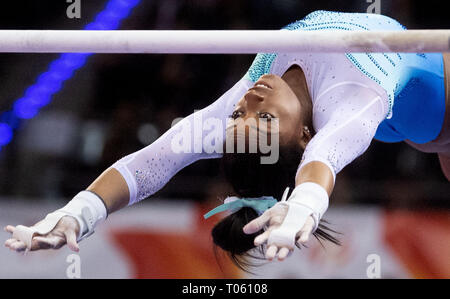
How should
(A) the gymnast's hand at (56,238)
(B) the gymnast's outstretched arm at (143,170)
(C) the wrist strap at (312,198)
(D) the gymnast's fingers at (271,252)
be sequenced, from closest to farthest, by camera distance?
(D) the gymnast's fingers at (271,252)
(C) the wrist strap at (312,198)
(A) the gymnast's hand at (56,238)
(B) the gymnast's outstretched arm at (143,170)

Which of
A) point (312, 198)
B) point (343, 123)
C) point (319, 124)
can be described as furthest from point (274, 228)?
point (319, 124)

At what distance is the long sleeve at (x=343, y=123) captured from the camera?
1.72 meters

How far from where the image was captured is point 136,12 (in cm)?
342

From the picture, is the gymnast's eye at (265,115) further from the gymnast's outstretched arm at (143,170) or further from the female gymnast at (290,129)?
the gymnast's outstretched arm at (143,170)

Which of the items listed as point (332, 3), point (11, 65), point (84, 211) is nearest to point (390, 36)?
point (84, 211)

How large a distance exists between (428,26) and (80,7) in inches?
71.2

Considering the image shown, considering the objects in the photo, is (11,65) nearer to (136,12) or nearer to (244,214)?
(136,12)

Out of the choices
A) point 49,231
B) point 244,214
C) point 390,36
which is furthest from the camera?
point 244,214

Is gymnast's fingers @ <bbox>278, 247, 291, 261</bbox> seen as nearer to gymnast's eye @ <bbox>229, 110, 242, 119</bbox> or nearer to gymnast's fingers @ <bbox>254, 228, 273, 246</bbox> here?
gymnast's fingers @ <bbox>254, 228, 273, 246</bbox>

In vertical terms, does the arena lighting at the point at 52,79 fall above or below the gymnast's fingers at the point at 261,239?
above

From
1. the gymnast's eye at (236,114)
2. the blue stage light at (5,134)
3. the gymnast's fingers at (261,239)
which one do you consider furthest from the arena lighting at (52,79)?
the gymnast's fingers at (261,239)

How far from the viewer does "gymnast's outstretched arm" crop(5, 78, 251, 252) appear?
1.85 metres

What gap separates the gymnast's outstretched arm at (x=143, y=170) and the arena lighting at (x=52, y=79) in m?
1.43

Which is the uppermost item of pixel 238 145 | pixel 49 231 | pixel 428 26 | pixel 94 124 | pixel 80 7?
pixel 80 7
